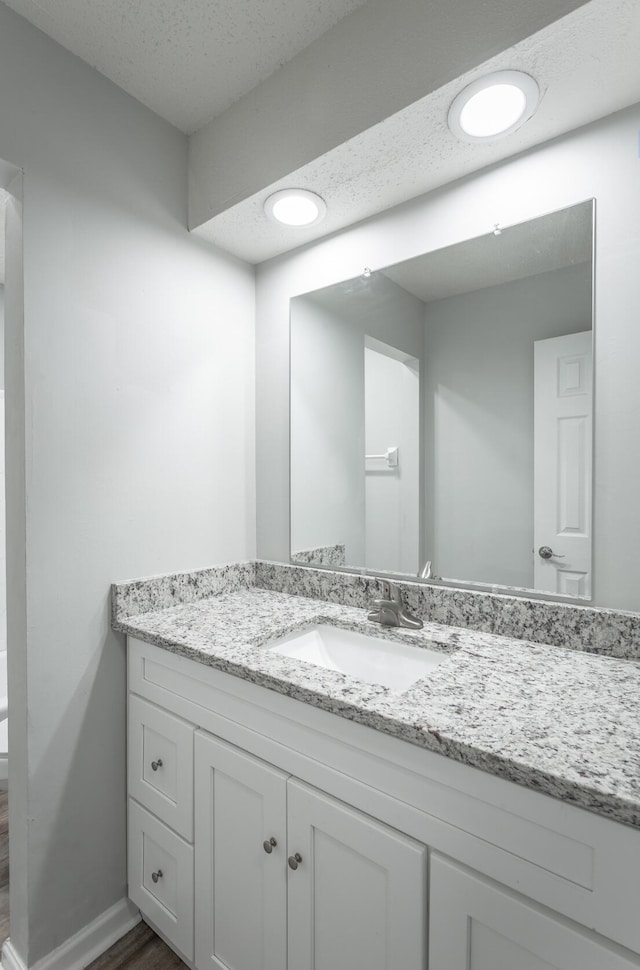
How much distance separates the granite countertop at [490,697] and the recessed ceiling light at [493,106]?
48.9 inches

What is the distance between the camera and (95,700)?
4.36ft

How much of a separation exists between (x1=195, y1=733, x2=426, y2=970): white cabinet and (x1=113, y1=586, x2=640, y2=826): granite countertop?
21cm

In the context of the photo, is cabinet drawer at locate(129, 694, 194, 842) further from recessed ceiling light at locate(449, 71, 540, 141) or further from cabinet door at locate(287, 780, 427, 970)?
recessed ceiling light at locate(449, 71, 540, 141)

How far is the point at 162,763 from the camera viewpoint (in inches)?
50.0

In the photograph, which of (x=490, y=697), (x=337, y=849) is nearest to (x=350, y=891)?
(x=337, y=849)

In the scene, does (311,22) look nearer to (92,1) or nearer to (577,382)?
(92,1)

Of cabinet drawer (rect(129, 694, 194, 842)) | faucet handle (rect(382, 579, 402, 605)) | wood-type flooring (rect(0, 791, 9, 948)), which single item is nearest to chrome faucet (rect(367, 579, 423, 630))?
faucet handle (rect(382, 579, 402, 605))

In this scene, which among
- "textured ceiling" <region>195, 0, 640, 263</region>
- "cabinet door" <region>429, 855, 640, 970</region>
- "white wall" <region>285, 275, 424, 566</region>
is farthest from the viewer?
"white wall" <region>285, 275, 424, 566</region>

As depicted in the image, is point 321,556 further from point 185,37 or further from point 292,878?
point 185,37

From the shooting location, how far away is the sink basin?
3.96 ft

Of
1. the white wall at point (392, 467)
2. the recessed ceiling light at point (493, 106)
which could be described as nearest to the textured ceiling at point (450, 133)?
the recessed ceiling light at point (493, 106)

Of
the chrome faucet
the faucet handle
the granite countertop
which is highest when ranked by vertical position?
the faucet handle

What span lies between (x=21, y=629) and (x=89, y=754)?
42cm

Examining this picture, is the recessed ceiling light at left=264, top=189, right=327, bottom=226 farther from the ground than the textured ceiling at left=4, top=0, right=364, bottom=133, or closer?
closer
